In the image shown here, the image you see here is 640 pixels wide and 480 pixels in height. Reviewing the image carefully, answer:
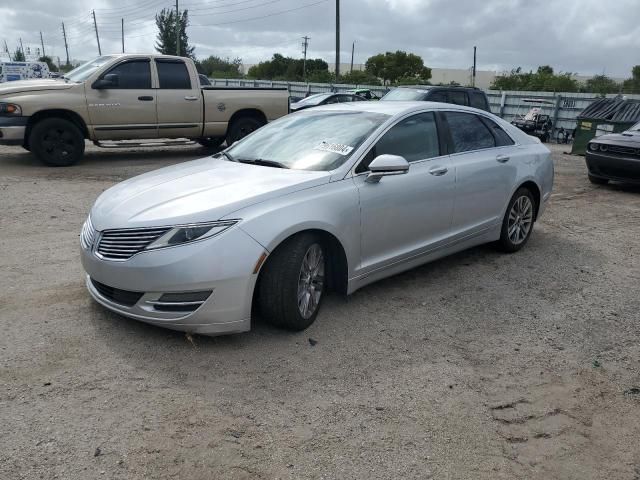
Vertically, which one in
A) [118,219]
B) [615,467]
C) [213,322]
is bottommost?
[615,467]

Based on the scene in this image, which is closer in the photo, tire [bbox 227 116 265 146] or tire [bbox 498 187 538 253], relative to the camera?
tire [bbox 498 187 538 253]

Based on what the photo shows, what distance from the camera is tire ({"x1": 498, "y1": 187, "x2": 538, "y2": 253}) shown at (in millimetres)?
5707

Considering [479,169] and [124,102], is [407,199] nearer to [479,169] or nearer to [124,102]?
[479,169]

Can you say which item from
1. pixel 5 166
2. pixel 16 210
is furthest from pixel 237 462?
pixel 5 166

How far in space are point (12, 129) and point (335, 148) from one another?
7.42 metres

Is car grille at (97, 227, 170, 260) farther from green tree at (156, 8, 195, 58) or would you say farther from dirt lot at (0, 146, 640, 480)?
green tree at (156, 8, 195, 58)

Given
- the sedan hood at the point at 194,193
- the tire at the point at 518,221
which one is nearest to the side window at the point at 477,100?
the tire at the point at 518,221

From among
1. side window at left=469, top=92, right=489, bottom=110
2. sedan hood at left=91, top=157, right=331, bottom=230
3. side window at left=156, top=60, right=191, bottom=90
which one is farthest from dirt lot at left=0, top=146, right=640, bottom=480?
side window at left=469, top=92, right=489, bottom=110

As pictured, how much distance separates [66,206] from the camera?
23.9 feet

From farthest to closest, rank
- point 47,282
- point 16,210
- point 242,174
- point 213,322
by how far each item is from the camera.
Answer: point 16,210 → point 47,282 → point 242,174 → point 213,322

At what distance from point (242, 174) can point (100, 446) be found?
210cm

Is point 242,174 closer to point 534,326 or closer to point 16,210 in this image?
point 534,326

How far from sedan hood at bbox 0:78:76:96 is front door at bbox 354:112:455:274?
7477 millimetres

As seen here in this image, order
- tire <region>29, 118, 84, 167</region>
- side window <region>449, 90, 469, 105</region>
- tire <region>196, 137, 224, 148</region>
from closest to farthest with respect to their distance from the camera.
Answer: tire <region>29, 118, 84, 167</region>, tire <region>196, 137, 224, 148</region>, side window <region>449, 90, 469, 105</region>
